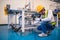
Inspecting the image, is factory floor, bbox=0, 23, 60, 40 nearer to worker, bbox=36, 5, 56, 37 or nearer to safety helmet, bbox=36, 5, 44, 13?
worker, bbox=36, 5, 56, 37

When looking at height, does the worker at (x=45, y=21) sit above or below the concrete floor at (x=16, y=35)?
above

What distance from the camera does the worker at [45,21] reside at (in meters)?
1.73

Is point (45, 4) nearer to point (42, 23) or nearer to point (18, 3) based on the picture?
point (42, 23)

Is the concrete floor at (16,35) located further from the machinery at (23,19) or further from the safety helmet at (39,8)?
the safety helmet at (39,8)

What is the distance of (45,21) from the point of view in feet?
5.71

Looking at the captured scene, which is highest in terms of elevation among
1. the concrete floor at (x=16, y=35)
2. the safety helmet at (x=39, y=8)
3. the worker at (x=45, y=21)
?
the safety helmet at (x=39, y=8)

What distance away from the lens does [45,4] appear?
1.76 meters

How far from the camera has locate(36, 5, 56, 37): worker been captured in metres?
1.73

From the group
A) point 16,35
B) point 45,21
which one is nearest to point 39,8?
point 45,21

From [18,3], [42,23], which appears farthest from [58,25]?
[18,3]

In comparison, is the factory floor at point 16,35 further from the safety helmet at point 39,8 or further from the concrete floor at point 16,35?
the safety helmet at point 39,8

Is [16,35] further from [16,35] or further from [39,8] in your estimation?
[39,8]

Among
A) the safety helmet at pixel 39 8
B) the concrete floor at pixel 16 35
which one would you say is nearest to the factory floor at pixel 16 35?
the concrete floor at pixel 16 35

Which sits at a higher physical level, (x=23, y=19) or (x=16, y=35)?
(x=23, y=19)
